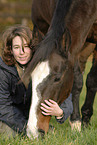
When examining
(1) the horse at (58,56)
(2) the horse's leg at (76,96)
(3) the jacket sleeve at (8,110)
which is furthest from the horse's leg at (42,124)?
(2) the horse's leg at (76,96)

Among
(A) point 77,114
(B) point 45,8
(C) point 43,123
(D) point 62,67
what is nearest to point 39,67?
(D) point 62,67

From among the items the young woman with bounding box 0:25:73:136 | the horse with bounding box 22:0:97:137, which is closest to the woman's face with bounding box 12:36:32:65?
the young woman with bounding box 0:25:73:136

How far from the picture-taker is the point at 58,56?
7.50 ft

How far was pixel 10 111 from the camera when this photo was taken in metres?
2.67

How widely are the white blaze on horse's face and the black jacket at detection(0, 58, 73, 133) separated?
448mm

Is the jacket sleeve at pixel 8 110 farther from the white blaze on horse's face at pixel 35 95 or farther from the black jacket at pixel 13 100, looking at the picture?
the white blaze on horse's face at pixel 35 95

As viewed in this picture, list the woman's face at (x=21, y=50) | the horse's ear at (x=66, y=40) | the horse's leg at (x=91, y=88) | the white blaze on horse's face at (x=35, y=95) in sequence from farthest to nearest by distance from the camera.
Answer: the horse's leg at (x=91, y=88) < the woman's face at (x=21, y=50) < the horse's ear at (x=66, y=40) < the white blaze on horse's face at (x=35, y=95)

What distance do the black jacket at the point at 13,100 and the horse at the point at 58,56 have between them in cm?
43

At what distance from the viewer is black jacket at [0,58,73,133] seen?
2.65 meters

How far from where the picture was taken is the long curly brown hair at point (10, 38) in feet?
8.77

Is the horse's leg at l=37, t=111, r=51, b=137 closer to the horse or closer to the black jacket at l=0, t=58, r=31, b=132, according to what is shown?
the horse

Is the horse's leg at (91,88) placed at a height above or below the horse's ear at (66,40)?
below

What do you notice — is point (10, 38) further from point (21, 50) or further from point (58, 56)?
point (58, 56)

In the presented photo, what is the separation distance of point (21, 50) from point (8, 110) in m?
0.67
